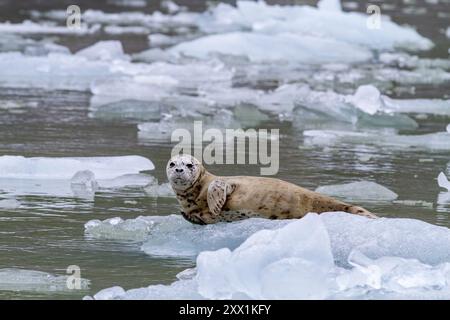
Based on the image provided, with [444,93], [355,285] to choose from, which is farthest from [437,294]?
[444,93]

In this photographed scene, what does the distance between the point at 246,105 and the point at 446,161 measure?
250 cm

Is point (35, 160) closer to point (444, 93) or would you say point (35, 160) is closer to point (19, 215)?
point (19, 215)

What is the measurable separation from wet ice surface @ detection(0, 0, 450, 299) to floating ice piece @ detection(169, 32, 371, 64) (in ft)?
0.10

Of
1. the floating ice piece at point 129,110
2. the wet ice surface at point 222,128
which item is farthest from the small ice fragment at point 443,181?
the floating ice piece at point 129,110

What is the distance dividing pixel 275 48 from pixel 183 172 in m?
9.59

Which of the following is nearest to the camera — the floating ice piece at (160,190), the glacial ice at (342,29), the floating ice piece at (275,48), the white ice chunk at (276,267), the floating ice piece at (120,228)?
the white ice chunk at (276,267)

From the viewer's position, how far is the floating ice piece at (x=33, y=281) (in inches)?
174

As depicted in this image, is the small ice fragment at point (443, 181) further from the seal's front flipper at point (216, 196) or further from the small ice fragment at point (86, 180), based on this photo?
the small ice fragment at point (86, 180)

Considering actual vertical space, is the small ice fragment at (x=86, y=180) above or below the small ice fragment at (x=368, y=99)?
below

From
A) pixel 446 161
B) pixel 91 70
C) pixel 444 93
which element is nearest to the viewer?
pixel 446 161

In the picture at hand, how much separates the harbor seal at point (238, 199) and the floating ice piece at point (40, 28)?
38.0 ft

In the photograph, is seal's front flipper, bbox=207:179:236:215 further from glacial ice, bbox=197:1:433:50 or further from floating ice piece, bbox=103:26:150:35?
floating ice piece, bbox=103:26:150:35

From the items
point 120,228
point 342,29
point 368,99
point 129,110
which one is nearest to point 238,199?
point 120,228
